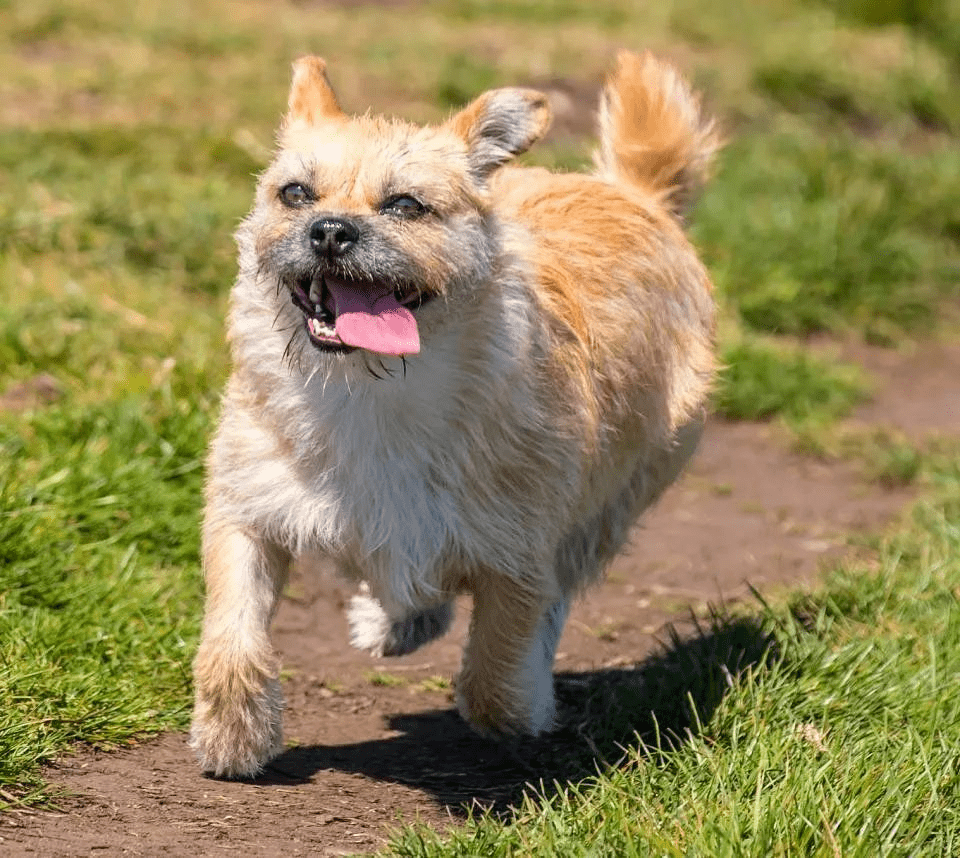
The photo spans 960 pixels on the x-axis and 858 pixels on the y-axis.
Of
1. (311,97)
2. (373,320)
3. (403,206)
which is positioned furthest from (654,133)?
(373,320)

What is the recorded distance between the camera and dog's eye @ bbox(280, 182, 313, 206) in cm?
409

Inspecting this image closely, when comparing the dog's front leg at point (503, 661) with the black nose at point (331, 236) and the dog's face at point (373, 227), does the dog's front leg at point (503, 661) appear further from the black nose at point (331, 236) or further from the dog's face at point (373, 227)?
the black nose at point (331, 236)

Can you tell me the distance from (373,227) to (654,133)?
2036mm

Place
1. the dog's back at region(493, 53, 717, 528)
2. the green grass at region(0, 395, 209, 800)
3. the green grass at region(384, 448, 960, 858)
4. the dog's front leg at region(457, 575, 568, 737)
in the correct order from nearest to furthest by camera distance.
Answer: the green grass at region(384, 448, 960, 858), the green grass at region(0, 395, 209, 800), the dog's front leg at region(457, 575, 568, 737), the dog's back at region(493, 53, 717, 528)

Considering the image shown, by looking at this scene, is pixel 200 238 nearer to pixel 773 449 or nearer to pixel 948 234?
pixel 773 449

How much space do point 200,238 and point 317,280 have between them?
3.94 m

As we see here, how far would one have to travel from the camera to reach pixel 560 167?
8.75m

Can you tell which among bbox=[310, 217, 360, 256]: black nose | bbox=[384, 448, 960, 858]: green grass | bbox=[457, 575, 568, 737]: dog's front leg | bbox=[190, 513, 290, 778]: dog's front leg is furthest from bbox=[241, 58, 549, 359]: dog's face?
bbox=[384, 448, 960, 858]: green grass

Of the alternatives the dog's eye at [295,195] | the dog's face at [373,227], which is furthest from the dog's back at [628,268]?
the dog's eye at [295,195]

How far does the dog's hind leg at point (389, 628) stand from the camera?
5031 millimetres

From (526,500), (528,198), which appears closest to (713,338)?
(528,198)

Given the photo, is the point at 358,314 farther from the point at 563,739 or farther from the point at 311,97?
the point at 563,739

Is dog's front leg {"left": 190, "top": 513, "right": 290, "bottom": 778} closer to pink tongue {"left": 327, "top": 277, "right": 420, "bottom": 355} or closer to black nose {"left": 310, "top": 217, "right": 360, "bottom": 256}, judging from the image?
pink tongue {"left": 327, "top": 277, "right": 420, "bottom": 355}

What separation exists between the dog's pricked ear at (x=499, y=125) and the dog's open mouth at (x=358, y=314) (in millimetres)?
569
